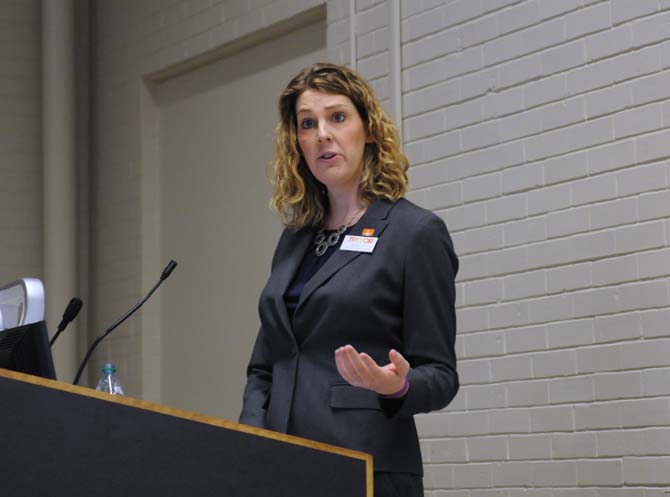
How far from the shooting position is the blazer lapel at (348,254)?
2230 millimetres

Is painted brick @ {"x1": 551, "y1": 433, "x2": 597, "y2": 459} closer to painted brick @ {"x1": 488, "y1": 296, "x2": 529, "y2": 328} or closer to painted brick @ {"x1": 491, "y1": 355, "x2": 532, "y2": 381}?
painted brick @ {"x1": 491, "y1": 355, "x2": 532, "y2": 381}

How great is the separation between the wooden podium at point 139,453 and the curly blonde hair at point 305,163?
67 cm

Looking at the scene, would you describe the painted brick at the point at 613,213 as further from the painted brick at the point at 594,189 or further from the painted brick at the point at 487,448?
the painted brick at the point at 487,448

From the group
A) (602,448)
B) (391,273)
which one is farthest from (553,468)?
(391,273)

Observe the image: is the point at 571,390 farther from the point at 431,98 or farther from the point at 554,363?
the point at 431,98

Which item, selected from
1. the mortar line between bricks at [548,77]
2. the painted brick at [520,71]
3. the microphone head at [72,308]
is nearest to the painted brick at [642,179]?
the mortar line between bricks at [548,77]

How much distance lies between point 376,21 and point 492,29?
587 millimetres

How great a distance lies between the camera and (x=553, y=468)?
11.6 ft

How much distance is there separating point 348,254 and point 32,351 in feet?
2.01

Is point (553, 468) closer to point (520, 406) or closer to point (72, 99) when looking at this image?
point (520, 406)

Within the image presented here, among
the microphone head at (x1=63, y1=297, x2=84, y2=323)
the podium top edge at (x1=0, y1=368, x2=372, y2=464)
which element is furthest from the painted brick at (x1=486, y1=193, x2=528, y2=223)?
the podium top edge at (x1=0, y1=368, x2=372, y2=464)

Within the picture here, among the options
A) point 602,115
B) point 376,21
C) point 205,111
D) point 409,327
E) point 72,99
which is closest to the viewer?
point 409,327

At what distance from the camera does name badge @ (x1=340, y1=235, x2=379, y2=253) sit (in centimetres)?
222

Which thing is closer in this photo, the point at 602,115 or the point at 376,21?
the point at 602,115
